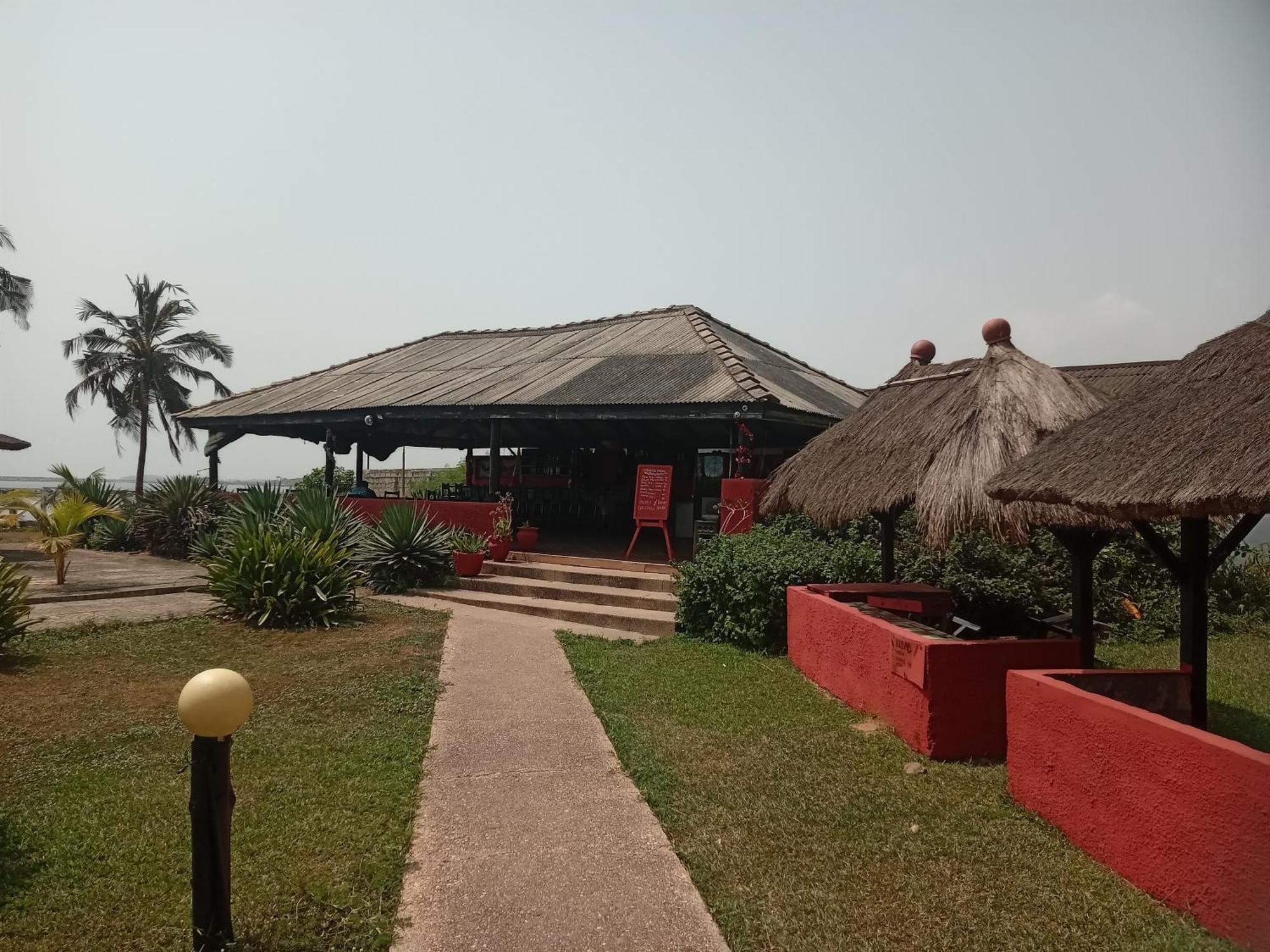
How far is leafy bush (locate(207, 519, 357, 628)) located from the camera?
377 inches

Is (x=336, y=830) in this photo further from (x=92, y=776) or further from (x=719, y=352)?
(x=719, y=352)

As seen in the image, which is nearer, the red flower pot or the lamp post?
the lamp post

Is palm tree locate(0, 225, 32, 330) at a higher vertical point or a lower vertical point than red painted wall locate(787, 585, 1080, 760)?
higher

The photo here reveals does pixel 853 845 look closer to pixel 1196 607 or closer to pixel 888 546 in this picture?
pixel 1196 607

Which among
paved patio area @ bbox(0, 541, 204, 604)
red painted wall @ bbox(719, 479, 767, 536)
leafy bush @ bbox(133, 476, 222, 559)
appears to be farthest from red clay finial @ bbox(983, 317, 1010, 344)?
leafy bush @ bbox(133, 476, 222, 559)

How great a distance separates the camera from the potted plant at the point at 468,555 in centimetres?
1260

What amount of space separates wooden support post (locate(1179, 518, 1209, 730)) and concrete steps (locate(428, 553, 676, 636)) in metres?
5.86

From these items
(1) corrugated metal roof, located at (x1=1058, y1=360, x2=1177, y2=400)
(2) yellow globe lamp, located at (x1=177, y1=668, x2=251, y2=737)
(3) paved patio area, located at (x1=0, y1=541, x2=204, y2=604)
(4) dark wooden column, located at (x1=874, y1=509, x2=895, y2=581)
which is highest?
(1) corrugated metal roof, located at (x1=1058, y1=360, x2=1177, y2=400)

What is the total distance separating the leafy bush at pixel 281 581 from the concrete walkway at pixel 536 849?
3.91 m

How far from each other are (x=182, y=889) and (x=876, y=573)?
7649 millimetres

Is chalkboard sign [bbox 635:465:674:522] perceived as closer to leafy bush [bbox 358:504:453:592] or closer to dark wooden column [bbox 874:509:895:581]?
leafy bush [bbox 358:504:453:592]

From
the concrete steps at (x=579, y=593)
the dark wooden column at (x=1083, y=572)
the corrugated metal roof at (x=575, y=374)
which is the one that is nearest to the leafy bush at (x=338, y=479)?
the corrugated metal roof at (x=575, y=374)

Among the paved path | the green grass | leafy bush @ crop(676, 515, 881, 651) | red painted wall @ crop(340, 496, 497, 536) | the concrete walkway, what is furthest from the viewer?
red painted wall @ crop(340, 496, 497, 536)

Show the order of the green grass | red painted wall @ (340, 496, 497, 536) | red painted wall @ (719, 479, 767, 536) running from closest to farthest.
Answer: the green grass
red painted wall @ (719, 479, 767, 536)
red painted wall @ (340, 496, 497, 536)
